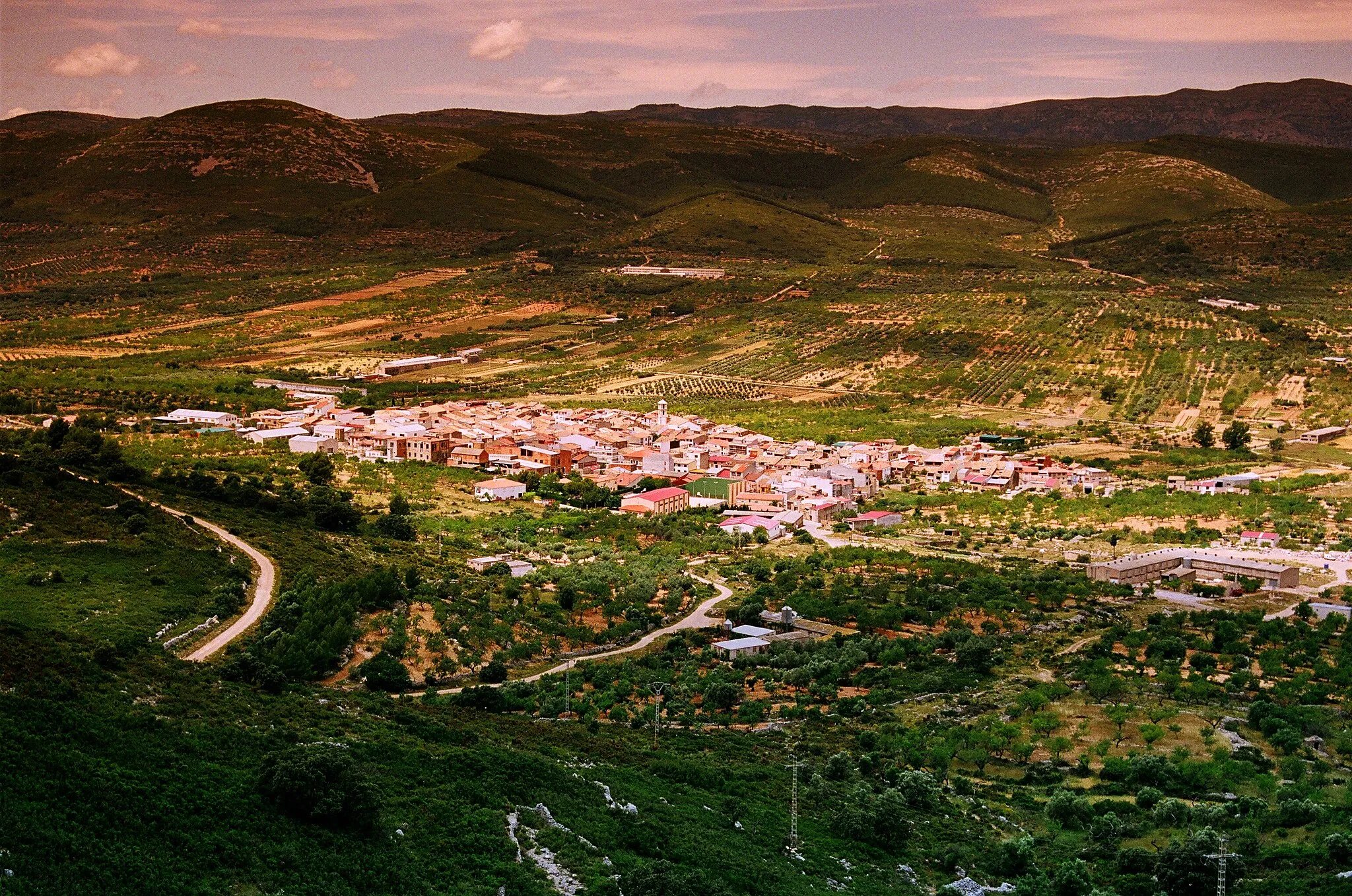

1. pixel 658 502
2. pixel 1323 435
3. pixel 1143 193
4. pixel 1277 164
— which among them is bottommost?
pixel 1323 435

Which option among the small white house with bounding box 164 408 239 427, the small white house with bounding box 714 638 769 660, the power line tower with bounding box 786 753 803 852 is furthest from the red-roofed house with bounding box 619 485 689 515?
the power line tower with bounding box 786 753 803 852

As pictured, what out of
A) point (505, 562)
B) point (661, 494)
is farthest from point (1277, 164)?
point (505, 562)

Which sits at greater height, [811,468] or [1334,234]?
[1334,234]

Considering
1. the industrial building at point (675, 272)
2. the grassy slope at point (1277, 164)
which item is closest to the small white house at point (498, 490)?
the industrial building at point (675, 272)

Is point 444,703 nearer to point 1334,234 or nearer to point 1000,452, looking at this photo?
point 1000,452

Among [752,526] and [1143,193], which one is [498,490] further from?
[1143,193]

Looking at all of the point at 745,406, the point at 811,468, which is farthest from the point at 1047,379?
the point at 811,468
